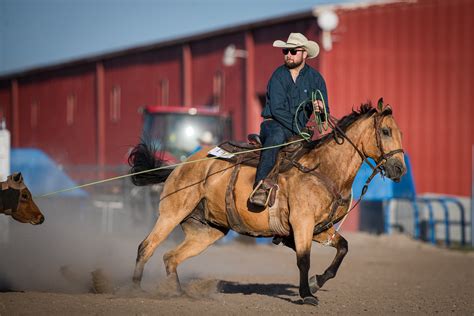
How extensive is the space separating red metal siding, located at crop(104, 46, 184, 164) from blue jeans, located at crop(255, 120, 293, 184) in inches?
732

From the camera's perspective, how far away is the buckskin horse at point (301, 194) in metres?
7.89

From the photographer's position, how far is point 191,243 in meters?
8.93

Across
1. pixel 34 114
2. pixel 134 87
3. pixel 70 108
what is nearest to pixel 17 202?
pixel 134 87

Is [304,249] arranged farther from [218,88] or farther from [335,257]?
[218,88]

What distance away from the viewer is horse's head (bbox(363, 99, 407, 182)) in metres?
7.77

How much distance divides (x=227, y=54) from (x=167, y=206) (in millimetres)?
14755

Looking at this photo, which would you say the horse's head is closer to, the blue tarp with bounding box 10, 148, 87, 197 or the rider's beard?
the rider's beard

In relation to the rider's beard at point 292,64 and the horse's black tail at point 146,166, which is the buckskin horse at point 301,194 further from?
the rider's beard at point 292,64

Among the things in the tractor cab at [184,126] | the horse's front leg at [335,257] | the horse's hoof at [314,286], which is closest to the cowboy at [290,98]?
the horse's front leg at [335,257]

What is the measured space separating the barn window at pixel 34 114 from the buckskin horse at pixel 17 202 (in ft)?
94.6

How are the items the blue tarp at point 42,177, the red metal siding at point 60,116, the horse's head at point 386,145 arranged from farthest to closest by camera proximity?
1. the red metal siding at point 60,116
2. the blue tarp at point 42,177
3. the horse's head at point 386,145

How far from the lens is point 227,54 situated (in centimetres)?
2316

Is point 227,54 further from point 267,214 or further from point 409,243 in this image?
point 267,214

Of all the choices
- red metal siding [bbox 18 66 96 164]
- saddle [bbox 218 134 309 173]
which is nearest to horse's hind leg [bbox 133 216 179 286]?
saddle [bbox 218 134 309 173]
